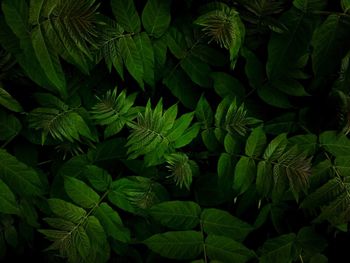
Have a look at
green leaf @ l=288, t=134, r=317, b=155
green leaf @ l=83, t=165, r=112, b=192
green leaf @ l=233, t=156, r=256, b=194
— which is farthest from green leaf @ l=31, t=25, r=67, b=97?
green leaf @ l=288, t=134, r=317, b=155

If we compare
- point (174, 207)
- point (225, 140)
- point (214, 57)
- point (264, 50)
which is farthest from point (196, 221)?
point (264, 50)

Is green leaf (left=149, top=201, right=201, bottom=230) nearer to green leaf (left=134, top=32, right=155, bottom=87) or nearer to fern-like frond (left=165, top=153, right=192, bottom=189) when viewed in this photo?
fern-like frond (left=165, top=153, right=192, bottom=189)

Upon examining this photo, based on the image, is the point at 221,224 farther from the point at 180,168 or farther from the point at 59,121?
the point at 59,121

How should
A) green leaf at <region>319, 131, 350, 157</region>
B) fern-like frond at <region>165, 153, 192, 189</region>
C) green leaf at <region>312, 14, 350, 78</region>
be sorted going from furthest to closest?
green leaf at <region>319, 131, 350, 157</region> → fern-like frond at <region>165, 153, 192, 189</region> → green leaf at <region>312, 14, 350, 78</region>

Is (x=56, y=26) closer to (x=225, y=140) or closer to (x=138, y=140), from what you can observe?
(x=138, y=140)

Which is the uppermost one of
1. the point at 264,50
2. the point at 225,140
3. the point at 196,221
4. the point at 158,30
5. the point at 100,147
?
the point at 158,30

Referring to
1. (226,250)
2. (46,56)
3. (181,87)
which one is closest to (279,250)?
(226,250)

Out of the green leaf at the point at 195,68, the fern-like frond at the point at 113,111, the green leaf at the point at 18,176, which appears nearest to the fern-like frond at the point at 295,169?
the green leaf at the point at 195,68
